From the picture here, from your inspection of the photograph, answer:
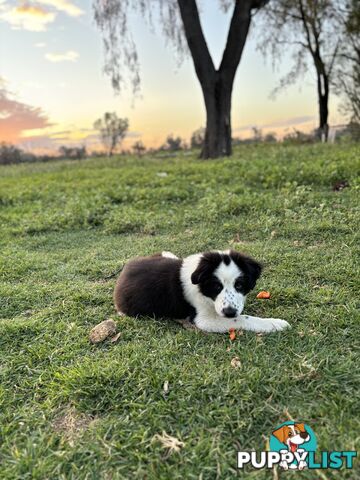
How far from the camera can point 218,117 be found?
1485 cm

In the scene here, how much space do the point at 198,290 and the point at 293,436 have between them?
4.72 ft

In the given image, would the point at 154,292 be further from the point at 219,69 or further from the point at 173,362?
the point at 219,69

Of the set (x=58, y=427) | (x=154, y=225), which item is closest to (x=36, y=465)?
(x=58, y=427)

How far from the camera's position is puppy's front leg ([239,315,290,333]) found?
137 inches

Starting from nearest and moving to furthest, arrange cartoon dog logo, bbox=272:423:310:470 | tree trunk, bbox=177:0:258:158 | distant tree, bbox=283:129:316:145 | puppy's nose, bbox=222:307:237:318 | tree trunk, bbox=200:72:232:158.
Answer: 1. cartoon dog logo, bbox=272:423:310:470
2. puppy's nose, bbox=222:307:237:318
3. tree trunk, bbox=177:0:258:158
4. tree trunk, bbox=200:72:232:158
5. distant tree, bbox=283:129:316:145

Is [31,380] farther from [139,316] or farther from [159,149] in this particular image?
[159,149]

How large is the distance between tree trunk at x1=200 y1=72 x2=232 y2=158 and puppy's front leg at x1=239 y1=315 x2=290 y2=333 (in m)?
11.9

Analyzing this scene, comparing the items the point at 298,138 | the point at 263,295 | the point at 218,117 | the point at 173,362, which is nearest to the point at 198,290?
the point at 173,362

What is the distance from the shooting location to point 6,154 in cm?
2453

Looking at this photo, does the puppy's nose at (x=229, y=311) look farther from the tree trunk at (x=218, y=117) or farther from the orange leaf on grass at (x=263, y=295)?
the tree trunk at (x=218, y=117)

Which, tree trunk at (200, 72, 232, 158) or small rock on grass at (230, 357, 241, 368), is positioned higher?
tree trunk at (200, 72, 232, 158)

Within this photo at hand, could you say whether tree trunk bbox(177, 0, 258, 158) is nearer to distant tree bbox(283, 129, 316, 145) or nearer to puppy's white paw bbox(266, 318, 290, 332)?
distant tree bbox(283, 129, 316, 145)

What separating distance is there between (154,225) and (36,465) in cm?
497

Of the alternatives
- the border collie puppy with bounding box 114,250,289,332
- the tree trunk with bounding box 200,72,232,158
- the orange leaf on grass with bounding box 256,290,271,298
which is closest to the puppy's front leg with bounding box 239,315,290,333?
the border collie puppy with bounding box 114,250,289,332
